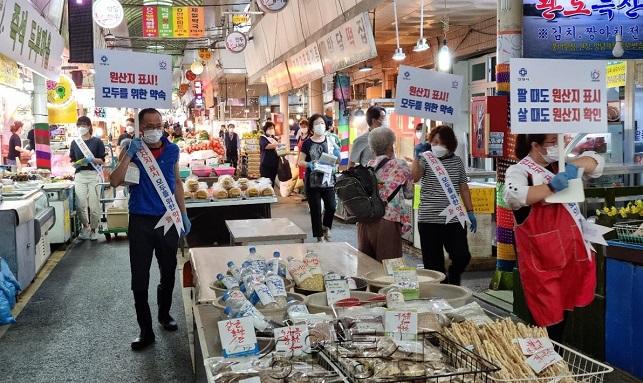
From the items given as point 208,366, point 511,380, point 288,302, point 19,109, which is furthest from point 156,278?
point 19,109

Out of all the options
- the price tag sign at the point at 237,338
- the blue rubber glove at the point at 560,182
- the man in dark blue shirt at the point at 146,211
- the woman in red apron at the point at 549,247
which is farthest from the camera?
the man in dark blue shirt at the point at 146,211

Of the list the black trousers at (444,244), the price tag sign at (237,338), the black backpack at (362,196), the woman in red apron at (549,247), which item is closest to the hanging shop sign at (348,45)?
the black backpack at (362,196)

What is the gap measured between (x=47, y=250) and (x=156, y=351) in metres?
4.53

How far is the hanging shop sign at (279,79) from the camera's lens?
14934mm

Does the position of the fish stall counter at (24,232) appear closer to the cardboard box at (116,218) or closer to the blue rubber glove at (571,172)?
the cardboard box at (116,218)

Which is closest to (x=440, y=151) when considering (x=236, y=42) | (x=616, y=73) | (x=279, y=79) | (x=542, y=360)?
(x=542, y=360)

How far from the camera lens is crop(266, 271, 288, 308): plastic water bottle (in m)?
3.15

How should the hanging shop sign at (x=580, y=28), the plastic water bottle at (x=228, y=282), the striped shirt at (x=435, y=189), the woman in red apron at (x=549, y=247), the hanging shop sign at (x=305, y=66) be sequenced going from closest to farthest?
1. the plastic water bottle at (x=228, y=282)
2. the woman in red apron at (x=549, y=247)
3. the striped shirt at (x=435, y=189)
4. the hanging shop sign at (x=580, y=28)
5. the hanging shop sign at (x=305, y=66)

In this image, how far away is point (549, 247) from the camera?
4.09 metres

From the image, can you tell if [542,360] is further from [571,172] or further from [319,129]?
[319,129]

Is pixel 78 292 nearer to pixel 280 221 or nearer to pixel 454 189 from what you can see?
pixel 280 221

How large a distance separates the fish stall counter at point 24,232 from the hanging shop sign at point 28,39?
1571mm

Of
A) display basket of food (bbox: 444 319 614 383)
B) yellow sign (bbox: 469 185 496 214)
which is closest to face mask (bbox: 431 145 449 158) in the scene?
yellow sign (bbox: 469 185 496 214)

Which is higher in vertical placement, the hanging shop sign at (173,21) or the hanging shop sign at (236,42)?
the hanging shop sign at (173,21)
